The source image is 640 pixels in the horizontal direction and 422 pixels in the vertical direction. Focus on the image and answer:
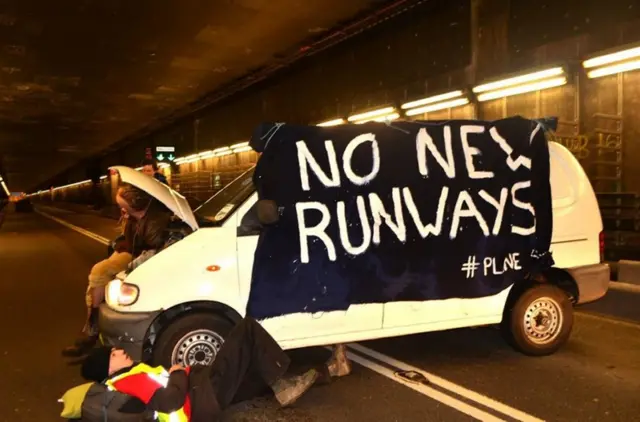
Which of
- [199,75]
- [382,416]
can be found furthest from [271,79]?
[382,416]

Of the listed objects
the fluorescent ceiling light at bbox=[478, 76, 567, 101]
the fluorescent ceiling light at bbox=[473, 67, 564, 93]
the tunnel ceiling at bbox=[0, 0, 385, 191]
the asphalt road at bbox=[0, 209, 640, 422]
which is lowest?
the asphalt road at bbox=[0, 209, 640, 422]

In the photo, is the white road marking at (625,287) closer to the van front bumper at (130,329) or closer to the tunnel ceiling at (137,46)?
the van front bumper at (130,329)

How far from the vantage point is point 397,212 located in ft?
16.6

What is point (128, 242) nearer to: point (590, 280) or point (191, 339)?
point (191, 339)

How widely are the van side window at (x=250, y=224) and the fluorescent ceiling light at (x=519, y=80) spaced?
678cm

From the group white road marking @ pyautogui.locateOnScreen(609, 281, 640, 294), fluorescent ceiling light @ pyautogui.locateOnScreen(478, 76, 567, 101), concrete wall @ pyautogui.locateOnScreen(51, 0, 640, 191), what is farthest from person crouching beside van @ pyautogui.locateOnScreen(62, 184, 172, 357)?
concrete wall @ pyautogui.locateOnScreen(51, 0, 640, 191)

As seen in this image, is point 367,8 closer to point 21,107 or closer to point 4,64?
point 4,64

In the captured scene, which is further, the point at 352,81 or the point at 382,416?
the point at 352,81

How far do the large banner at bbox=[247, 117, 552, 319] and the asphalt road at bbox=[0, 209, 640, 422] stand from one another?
738 millimetres

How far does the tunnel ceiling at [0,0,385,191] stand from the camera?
1314 centimetres

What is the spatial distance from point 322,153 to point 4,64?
17.3m

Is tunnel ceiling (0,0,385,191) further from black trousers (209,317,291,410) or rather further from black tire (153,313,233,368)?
black trousers (209,317,291,410)

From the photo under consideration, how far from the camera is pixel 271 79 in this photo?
66.6 feet

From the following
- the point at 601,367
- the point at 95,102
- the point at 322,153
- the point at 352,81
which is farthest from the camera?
the point at 95,102
